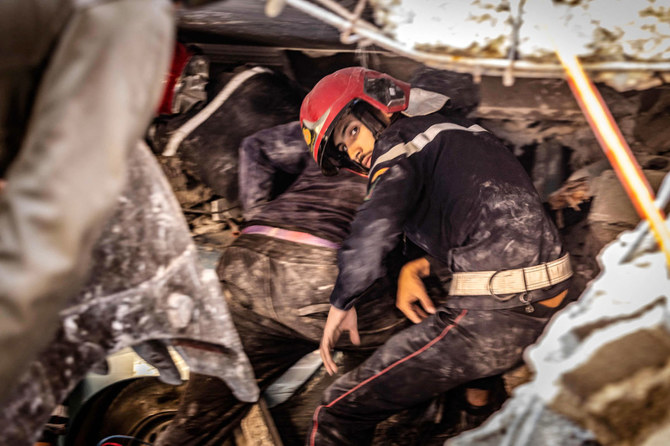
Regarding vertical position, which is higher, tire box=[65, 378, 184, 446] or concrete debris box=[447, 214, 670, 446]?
concrete debris box=[447, 214, 670, 446]

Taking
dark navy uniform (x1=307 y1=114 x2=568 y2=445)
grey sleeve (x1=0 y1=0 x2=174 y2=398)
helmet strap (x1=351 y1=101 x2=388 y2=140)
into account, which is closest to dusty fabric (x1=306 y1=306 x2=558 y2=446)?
dark navy uniform (x1=307 y1=114 x2=568 y2=445)

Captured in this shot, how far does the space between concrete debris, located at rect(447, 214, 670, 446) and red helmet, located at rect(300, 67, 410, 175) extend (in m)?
0.79

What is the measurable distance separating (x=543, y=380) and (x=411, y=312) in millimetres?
451

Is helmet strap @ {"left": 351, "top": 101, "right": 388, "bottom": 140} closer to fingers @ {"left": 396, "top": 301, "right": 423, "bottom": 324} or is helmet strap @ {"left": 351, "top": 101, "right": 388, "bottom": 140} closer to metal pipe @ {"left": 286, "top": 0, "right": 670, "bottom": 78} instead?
metal pipe @ {"left": 286, "top": 0, "right": 670, "bottom": 78}

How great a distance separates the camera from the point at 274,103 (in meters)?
1.83

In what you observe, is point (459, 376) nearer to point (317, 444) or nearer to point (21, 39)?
point (317, 444)

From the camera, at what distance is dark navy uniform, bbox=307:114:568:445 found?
5.30 feet

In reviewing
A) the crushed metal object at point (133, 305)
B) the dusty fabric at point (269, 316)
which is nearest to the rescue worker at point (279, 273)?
the dusty fabric at point (269, 316)

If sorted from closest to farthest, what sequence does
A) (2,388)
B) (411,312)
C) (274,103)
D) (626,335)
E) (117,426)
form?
(2,388)
(626,335)
(411,312)
(274,103)
(117,426)

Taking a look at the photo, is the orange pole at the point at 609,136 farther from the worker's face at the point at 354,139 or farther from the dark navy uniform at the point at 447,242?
the worker's face at the point at 354,139

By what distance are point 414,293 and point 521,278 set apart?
12.8 inches

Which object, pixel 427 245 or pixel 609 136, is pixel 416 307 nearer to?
pixel 427 245

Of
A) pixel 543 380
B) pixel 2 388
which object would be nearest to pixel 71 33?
pixel 2 388

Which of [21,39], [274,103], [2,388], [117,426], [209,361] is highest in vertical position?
[21,39]
